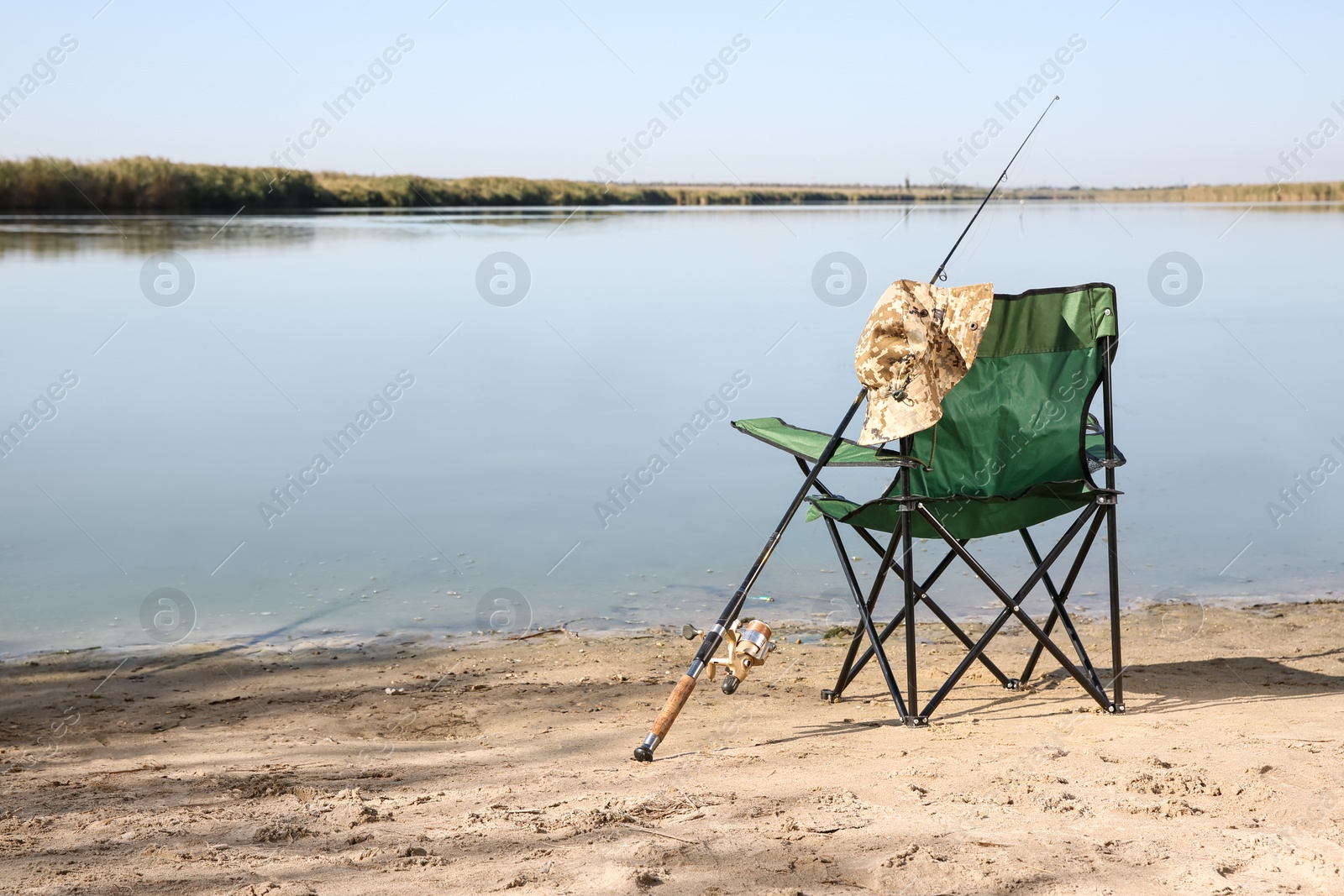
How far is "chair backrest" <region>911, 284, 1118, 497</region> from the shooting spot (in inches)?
158

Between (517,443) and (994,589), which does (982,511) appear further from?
(517,443)

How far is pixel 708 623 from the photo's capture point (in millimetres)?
5695

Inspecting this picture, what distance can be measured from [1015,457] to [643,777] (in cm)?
168

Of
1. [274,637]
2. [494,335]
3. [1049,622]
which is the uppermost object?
[494,335]

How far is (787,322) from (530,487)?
850cm

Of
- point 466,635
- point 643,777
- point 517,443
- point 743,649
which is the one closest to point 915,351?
point 743,649

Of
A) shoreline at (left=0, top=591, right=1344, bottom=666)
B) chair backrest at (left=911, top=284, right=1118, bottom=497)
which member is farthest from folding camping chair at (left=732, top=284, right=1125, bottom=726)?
shoreline at (left=0, top=591, right=1344, bottom=666)

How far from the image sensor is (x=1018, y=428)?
4109 millimetres

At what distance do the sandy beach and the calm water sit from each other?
3.00ft

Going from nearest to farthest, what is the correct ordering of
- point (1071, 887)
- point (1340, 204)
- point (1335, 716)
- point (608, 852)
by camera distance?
point (1071, 887) < point (608, 852) < point (1335, 716) < point (1340, 204)

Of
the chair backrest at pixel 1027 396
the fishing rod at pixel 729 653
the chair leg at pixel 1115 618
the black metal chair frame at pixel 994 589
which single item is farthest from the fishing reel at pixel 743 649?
the chair leg at pixel 1115 618

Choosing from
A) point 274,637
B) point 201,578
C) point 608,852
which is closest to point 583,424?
point 201,578

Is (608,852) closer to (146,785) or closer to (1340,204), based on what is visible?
(146,785)

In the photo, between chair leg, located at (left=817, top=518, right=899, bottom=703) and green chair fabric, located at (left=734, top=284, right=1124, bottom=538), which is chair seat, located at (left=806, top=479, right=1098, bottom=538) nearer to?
green chair fabric, located at (left=734, top=284, right=1124, bottom=538)
